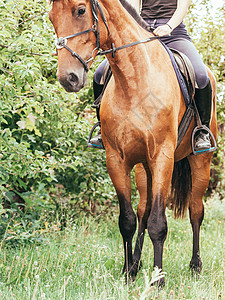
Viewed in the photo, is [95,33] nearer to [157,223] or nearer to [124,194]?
[124,194]

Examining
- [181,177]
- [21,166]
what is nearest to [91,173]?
[181,177]

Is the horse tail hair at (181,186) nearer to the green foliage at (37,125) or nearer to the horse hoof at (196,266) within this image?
the horse hoof at (196,266)

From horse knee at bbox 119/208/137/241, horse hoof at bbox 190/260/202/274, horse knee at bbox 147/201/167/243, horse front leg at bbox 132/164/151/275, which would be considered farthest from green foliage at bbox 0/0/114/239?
horse hoof at bbox 190/260/202/274

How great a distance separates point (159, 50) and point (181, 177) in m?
2.24

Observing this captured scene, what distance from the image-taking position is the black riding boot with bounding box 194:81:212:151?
4000mm

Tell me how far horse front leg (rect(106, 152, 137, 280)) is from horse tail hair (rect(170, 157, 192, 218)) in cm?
164

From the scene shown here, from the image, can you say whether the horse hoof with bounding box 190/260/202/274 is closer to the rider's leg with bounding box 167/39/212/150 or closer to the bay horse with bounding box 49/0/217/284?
the bay horse with bounding box 49/0/217/284

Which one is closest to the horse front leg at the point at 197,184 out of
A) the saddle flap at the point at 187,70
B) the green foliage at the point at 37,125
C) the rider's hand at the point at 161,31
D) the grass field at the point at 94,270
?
the grass field at the point at 94,270

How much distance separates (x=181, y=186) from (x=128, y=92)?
7.87 ft

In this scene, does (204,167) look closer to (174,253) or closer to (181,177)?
(181,177)

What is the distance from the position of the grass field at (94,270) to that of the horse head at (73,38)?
1374 millimetres

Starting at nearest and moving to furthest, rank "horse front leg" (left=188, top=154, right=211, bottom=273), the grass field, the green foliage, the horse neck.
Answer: the grass field → the horse neck → the green foliage → "horse front leg" (left=188, top=154, right=211, bottom=273)

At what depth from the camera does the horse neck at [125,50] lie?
3.15 metres

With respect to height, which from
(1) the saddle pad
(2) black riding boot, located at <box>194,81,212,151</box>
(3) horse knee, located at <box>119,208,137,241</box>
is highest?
(1) the saddle pad
